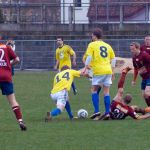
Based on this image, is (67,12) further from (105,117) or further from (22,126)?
(22,126)

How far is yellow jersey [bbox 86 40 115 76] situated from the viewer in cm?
1577

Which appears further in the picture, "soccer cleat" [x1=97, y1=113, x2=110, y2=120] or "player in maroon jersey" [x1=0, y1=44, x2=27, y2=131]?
"soccer cleat" [x1=97, y1=113, x2=110, y2=120]

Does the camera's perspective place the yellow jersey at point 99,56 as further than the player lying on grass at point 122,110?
Yes

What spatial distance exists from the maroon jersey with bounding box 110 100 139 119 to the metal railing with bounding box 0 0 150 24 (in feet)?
101

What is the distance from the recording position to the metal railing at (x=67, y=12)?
4775cm

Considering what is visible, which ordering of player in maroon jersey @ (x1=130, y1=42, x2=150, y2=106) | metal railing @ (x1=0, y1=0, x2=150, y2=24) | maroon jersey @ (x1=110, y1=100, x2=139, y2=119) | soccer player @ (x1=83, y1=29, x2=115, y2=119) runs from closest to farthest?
maroon jersey @ (x1=110, y1=100, x2=139, y2=119) → soccer player @ (x1=83, y1=29, x2=115, y2=119) → player in maroon jersey @ (x1=130, y1=42, x2=150, y2=106) → metal railing @ (x1=0, y1=0, x2=150, y2=24)

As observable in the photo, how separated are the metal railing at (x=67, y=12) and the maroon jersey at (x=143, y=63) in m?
29.7

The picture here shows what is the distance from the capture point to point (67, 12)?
49000mm

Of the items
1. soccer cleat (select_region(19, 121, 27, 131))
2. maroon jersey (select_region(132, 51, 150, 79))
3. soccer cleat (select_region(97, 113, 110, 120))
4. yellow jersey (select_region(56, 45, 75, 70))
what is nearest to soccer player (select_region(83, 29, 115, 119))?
soccer cleat (select_region(97, 113, 110, 120))

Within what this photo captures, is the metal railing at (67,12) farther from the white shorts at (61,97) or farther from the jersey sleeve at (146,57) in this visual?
the white shorts at (61,97)

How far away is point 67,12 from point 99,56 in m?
33.4

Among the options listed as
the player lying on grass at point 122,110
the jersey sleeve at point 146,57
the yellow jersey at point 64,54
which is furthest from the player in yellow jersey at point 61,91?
the yellow jersey at point 64,54

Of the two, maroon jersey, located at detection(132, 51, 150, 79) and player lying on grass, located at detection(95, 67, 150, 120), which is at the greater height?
maroon jersey, located at detection(132, 51, 150, 79)

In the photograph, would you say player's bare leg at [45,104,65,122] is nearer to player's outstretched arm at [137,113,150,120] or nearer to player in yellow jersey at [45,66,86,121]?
player in yellow jersey at [45,66,86,121]
